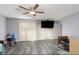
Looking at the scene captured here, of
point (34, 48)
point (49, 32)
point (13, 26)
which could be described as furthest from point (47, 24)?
point (13, 26)

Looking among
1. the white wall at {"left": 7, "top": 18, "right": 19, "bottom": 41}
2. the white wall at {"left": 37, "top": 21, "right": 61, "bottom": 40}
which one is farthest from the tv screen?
the white wall at {"left": 7, "top": 18, "right": 19, "bottom": 41}

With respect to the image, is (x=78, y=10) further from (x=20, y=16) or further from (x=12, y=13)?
(x=12, y=13)

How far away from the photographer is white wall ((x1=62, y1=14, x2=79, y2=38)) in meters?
1.56

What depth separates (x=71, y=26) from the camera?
1608mm

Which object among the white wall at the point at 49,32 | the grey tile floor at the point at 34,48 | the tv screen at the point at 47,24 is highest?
the tv screen at the point at 47,24

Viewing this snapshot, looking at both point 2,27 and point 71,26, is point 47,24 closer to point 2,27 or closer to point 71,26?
point 71,26

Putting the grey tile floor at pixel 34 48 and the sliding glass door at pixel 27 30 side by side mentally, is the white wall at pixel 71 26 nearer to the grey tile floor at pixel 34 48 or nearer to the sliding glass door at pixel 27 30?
the grey tile floor at pixel 34 48

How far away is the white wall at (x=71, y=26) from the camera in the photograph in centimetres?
156

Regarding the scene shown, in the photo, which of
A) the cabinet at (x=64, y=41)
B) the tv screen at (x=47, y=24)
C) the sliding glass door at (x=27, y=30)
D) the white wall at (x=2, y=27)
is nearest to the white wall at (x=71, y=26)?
the cabinet at (x=64, y=41)

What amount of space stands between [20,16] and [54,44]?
2.10ft

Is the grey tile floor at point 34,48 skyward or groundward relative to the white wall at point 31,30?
groundward

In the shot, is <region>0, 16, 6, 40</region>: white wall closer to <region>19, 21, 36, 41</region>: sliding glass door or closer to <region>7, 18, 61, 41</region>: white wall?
<region>7, 18, 61, 41</region>: white wall

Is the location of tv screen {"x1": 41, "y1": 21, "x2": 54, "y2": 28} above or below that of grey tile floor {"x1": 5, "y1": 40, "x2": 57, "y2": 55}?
above

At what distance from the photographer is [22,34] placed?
5.45 ft
